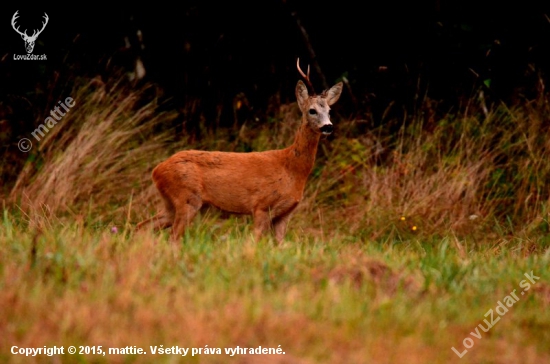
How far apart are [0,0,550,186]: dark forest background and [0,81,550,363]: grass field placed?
87 centimetres

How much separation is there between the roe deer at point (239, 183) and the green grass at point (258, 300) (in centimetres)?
125

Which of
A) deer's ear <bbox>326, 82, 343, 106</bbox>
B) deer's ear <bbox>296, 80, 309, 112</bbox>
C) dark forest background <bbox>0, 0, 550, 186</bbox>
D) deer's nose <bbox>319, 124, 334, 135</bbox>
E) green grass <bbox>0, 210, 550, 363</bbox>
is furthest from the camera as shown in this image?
dark forest background <bbox>0, 0, 550, 186</bbox>

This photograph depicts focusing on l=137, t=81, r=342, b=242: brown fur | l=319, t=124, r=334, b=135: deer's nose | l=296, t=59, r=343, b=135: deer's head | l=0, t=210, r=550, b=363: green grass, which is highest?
l=296, t=59, r=343, b=135: deer's head

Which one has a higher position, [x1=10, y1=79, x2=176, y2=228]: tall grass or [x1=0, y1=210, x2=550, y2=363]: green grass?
[x1=10, y1=79, x2=176, y2=228]: tall grass

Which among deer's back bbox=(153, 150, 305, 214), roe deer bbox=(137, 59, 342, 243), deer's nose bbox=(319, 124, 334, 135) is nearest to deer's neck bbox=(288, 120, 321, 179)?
roe deer bbox=(137, 59, 342, 243)

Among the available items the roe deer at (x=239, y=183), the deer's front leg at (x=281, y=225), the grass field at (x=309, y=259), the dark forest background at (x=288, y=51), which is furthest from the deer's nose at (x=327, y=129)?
the dark forest background at (x=288, y=51)

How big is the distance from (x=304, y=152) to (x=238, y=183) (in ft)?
2.16

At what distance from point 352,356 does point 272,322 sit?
1.42 ft

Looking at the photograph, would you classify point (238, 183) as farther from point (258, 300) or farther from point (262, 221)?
point (258, 300)

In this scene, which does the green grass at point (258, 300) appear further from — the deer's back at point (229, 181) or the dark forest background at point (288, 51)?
the dark forest background at point (288, 51)

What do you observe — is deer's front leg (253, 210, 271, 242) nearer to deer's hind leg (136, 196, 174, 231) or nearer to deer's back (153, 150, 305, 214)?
deer's back (153, 150, 305, 214)

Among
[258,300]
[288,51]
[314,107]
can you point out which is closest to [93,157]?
[314,107]

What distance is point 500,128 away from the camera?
9.31m

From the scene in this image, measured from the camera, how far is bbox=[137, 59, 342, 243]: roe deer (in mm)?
7121
